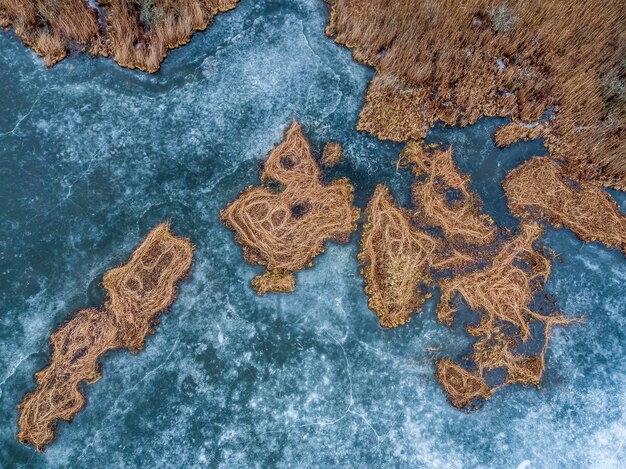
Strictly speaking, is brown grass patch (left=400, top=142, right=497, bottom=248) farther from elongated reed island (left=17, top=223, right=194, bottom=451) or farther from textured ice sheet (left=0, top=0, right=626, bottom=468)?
elongated reed island (left=17, top=223, right=194, bottom=451)

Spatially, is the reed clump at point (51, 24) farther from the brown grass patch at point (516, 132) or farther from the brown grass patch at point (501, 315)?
the brown grass patch at point (501, 315)

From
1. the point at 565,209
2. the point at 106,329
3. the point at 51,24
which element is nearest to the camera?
the point at 106,329

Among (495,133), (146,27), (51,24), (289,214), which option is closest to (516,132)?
(495,133)

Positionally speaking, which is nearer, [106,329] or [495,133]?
[106,329]

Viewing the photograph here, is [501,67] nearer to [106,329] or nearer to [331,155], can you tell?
[331,155]

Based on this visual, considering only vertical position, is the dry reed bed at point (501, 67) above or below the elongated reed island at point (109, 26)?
above

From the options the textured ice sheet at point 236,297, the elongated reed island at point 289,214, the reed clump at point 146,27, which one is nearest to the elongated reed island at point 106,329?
the textured ice sheet at point 236,297
